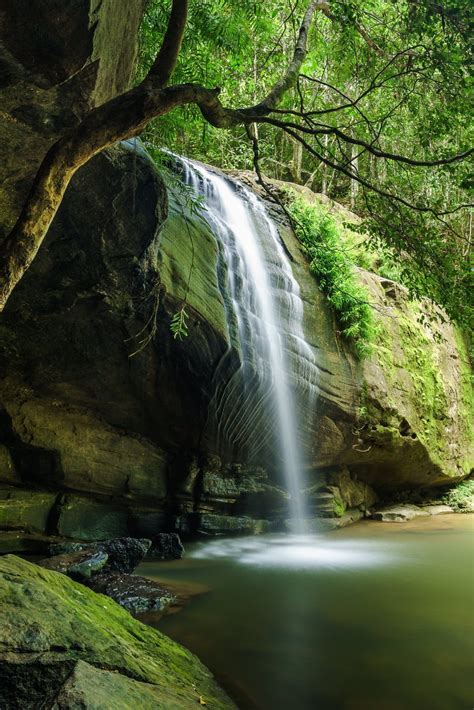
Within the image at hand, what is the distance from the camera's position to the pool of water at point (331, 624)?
3.20 meters

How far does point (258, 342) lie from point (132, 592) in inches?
197

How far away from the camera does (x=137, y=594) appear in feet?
15.2

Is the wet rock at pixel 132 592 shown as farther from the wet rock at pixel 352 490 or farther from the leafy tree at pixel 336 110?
the wet rock at pixel 352 490

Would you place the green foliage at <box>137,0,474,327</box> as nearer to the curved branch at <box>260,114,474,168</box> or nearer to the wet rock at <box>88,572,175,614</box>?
the curved branch at <box>260,114,474,168</box>

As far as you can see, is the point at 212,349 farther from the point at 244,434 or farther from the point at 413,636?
the point at 413,636

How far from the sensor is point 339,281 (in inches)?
427

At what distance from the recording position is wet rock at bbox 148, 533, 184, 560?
283 inches

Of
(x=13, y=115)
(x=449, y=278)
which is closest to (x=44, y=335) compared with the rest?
(x=13, y=115)

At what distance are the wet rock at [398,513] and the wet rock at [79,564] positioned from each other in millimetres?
7942

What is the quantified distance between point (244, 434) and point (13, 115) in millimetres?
6233

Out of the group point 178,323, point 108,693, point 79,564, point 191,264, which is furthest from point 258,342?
point 108,693

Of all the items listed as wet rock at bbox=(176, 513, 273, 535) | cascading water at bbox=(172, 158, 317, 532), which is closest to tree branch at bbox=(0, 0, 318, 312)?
cascading water at bbox=(172, 158, 317, 532)

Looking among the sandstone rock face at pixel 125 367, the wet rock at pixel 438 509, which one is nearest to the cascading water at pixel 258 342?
the sandstone rock face at pixel 125 367

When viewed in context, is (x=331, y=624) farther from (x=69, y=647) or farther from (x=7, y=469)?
(x=7, y=469)
